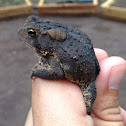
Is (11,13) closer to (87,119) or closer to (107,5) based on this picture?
(107,5)

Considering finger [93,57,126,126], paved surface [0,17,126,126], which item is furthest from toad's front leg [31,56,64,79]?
paved surface [0,17,126,126]

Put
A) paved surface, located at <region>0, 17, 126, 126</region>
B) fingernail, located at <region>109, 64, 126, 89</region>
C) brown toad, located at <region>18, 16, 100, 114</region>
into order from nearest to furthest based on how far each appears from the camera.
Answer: brown toad, located at <region>18, 16, 100, 114</region> < fingernail, located at <region>109, 64, 126, 89</region> < paved surface, located at <region>0, 17, 126, 126</region>

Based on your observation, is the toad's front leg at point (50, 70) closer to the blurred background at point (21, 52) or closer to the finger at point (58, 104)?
the finger at point (58, 104)

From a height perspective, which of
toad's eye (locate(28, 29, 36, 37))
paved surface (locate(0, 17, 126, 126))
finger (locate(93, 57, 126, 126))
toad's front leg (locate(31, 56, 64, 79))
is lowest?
paved surface (locate(0, 17, 126, 126))

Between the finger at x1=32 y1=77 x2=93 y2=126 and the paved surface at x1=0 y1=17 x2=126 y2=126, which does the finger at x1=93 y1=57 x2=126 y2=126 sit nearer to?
the finger at x1=32 y1=77 x2=93 y2=126

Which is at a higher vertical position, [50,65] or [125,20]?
[50,65]

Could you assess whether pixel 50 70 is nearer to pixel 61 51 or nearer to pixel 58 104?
pixel 61 51

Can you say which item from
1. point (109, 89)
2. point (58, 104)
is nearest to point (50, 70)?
point (58, 104)

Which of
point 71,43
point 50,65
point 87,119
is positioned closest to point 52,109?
point 87,119
